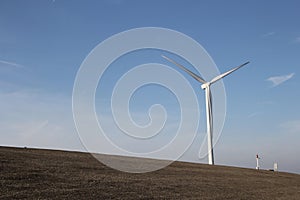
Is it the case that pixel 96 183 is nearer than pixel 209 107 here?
Yes

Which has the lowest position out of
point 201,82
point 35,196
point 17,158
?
point 35,196

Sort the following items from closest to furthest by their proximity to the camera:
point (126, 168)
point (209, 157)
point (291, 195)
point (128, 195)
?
point (128, 195)
point (291, 195)
point (126, 168)
point (209, 157)

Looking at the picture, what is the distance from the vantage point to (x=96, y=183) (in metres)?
19.1

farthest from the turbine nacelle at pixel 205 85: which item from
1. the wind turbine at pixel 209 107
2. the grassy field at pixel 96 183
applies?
the grassy field at pixel 96 183

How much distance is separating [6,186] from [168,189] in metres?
7.96

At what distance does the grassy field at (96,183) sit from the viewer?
16.6 meters

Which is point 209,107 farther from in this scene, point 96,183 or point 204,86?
point 96,183

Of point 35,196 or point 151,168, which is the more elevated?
point 151,168

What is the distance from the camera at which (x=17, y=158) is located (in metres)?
22.8

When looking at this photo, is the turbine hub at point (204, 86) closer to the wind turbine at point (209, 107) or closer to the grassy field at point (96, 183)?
the wind turbine at point (209, 107)

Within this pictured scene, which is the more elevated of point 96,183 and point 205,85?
point 205,85

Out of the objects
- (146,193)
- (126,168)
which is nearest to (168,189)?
(146,193)

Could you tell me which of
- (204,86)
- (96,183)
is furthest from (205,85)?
(96,183)

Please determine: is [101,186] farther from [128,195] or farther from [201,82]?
[201,82]
